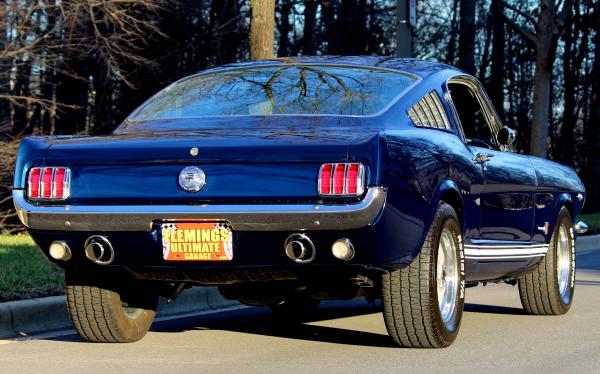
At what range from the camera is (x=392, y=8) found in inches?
1347

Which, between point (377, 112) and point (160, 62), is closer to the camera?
point (377, 112)

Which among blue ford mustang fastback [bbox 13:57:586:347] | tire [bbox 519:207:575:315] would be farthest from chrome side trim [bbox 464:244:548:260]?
tire [bbox 519:207:575:315]

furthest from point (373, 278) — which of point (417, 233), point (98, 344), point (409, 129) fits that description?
point (98, 344)

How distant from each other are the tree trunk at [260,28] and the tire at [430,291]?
A: 283 inches

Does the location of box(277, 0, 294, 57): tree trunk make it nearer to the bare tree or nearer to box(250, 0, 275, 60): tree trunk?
the bare tree

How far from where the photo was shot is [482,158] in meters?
7.38

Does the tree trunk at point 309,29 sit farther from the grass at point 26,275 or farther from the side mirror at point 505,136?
the side mirror at point 505,136

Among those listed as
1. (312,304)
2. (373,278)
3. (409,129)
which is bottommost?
(312,304)

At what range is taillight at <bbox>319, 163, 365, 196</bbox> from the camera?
5.77 m

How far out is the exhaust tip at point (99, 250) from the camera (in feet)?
20.2

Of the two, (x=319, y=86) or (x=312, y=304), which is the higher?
(x=319, y=86)

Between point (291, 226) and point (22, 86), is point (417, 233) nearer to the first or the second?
point (291, 226)

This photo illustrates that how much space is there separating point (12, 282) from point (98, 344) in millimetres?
2339

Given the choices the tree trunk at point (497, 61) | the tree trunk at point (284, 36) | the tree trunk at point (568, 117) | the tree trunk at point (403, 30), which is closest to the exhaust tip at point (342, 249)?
the tree trunk at point (403, 30)
